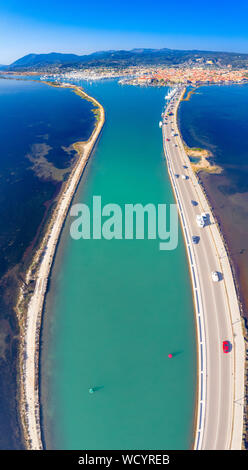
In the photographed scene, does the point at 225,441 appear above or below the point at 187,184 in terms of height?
below

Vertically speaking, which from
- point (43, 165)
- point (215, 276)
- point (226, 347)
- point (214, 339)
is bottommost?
point (226, 347)

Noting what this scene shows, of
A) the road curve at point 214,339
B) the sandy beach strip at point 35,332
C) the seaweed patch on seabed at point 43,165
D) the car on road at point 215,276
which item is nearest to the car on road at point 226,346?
the road curve at point 214,339

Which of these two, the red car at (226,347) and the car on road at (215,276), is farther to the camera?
the car on road at (215,276)

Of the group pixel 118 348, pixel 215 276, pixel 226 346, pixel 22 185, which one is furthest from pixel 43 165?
pixel 226 346

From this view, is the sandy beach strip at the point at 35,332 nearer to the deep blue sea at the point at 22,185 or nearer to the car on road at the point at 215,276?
the deep blue sea at the point at 22,185

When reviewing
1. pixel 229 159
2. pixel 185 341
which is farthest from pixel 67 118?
pixel 185 341

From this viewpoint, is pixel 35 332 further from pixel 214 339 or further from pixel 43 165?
pixel 43 165

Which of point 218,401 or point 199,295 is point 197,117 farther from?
point 218,401
